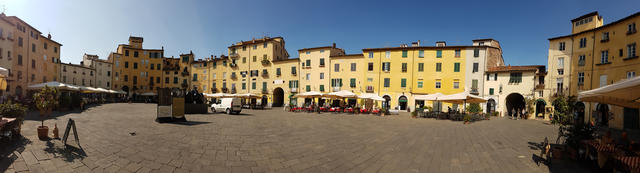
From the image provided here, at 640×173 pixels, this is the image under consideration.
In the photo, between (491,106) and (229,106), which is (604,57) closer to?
(491,106)

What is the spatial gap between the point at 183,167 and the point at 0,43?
34.3 meters

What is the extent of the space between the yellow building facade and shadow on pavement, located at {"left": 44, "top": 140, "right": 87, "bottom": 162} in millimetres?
32540

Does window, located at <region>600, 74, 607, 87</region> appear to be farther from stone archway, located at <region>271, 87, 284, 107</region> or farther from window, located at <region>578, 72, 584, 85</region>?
stone archway, located at <region>271, 87, 284, 107</region>

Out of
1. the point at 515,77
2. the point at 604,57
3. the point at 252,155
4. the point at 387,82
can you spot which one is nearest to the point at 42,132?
the point at 252,155

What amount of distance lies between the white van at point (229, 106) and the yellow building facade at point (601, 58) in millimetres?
31133

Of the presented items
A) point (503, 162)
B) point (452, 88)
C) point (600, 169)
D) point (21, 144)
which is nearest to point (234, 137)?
point (21, 144)

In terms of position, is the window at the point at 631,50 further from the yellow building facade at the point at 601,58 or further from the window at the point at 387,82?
the window at the point at 387,82

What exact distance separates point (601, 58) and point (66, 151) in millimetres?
36260

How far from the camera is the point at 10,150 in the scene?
224 inches

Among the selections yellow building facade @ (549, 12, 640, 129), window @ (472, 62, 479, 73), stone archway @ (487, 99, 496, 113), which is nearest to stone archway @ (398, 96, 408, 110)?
window @ (472, 62, 479, 73)

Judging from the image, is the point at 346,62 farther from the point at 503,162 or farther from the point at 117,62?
the point at 117,62

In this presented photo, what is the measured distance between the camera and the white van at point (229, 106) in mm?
19312

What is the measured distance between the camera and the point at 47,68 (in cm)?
3189

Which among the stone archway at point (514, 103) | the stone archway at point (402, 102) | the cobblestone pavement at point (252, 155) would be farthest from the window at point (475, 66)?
the cobblestone pavement at point (252, 155)
